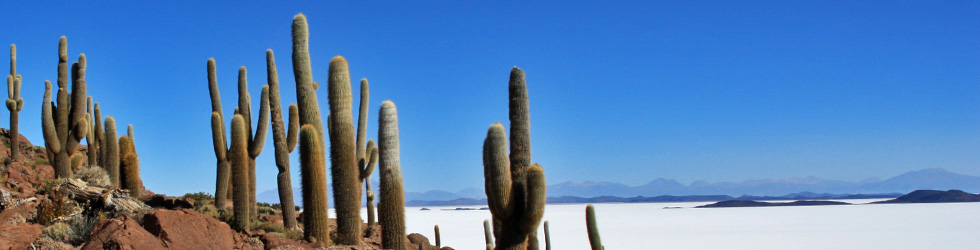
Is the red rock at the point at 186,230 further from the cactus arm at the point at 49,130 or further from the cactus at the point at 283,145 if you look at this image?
the cactus arm at the point at 49,130

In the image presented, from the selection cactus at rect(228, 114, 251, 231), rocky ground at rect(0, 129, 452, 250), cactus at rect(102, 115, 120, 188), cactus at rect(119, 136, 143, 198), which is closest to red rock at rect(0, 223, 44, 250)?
rocky ground at rect(0, 129, 452, 250)

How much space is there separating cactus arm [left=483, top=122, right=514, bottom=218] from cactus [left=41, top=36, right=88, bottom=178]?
1315cm

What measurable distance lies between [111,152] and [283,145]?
247 inches

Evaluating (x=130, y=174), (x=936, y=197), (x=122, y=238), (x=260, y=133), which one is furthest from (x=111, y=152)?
(x=936, y=197)

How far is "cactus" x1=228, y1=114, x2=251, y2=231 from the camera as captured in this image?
1576cm

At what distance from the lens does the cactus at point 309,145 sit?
1385cm

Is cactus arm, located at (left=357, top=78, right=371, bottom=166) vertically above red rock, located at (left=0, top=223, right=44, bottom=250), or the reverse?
cactus arm, located at (left=357, top=78, right=371, bottom=166)

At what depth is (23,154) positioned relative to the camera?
2838cm

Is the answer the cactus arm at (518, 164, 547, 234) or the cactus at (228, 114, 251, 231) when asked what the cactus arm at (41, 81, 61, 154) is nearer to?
the cactus at (228, 114, 251, 231)

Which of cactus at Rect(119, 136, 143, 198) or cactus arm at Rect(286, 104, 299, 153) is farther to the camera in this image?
cactus at Rect(119, 136, 143, 198)

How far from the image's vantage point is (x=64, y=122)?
68.2 ft

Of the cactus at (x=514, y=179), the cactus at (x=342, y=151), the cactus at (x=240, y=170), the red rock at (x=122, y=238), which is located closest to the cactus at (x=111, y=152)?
the cactus at (x=240, y=170)

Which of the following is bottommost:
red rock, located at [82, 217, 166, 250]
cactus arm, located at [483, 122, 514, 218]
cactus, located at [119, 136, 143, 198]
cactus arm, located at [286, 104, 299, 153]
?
red rock, located at [82, 217, 166, 250]

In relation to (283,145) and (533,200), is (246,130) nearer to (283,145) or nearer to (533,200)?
(283,145)
